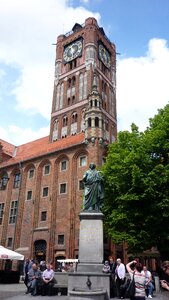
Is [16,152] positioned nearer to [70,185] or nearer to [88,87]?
[88,87]

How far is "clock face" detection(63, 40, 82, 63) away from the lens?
4651 cm

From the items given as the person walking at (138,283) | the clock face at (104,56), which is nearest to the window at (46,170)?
the clock face at (104,56)

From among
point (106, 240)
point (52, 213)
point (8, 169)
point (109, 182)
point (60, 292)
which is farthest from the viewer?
point (8, 169)

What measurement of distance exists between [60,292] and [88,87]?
103 feet

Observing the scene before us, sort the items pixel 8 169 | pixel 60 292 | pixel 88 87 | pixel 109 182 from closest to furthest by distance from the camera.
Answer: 1. pixel 60 292
2. pixel 109 182
3. pixel 8 169
4. pixel 88 87

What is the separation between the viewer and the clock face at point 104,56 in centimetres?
4697

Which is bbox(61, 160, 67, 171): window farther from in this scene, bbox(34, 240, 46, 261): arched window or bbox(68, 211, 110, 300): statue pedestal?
bbox(68, 211, 110, 300): statue pedestal

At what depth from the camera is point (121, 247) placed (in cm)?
2814

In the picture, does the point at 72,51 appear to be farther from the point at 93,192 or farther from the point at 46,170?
the point at 93,192

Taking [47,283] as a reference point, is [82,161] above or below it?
above

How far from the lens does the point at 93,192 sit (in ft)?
Answer: 39.1

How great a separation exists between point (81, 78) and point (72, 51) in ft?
23.6

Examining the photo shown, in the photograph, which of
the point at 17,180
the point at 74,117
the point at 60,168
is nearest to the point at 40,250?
the point at 60,168

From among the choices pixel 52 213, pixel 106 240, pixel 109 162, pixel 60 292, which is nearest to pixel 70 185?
pixel 52 213
